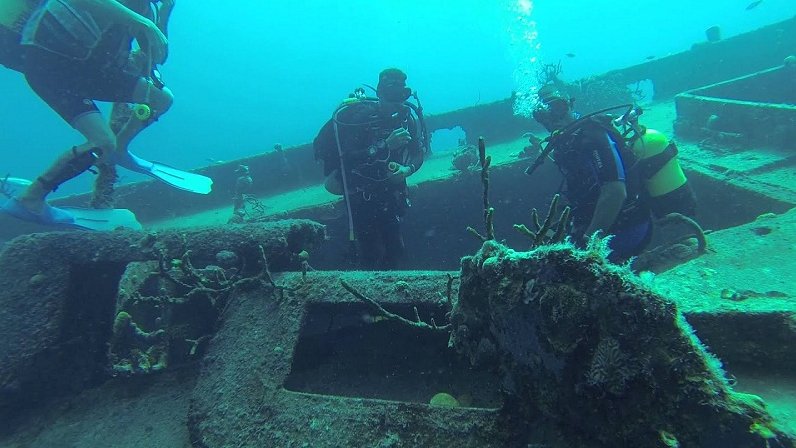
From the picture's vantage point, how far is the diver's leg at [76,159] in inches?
192

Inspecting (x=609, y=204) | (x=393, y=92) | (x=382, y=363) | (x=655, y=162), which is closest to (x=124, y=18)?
(x=393, y=92)

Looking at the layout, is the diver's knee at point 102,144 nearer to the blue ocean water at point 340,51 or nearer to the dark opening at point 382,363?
the dark opening at point 382,363

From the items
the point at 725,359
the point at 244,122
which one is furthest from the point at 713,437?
the point at 244,122

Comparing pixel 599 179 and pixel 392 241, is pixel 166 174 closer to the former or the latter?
pixel 392 241

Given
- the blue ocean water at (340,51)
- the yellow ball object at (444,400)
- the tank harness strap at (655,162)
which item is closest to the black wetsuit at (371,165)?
the tank harness strap at (655,162)

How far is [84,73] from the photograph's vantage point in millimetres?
4797

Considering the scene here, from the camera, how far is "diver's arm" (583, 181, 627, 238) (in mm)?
4094

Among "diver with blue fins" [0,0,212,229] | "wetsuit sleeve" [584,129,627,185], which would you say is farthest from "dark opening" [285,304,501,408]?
"diver with blue fins" [0,0,212,229]

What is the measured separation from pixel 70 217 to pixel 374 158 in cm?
445

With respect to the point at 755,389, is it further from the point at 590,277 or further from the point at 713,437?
the point at 590,277

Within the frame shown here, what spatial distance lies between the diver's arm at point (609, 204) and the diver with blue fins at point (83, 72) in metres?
5.97

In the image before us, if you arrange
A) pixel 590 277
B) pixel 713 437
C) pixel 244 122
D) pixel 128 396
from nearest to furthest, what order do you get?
pixel 713 437, pixel 590 277, pixel 128 396, pixel 244 122

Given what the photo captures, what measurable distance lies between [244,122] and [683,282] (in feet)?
449

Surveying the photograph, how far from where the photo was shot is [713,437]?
1.23 m
